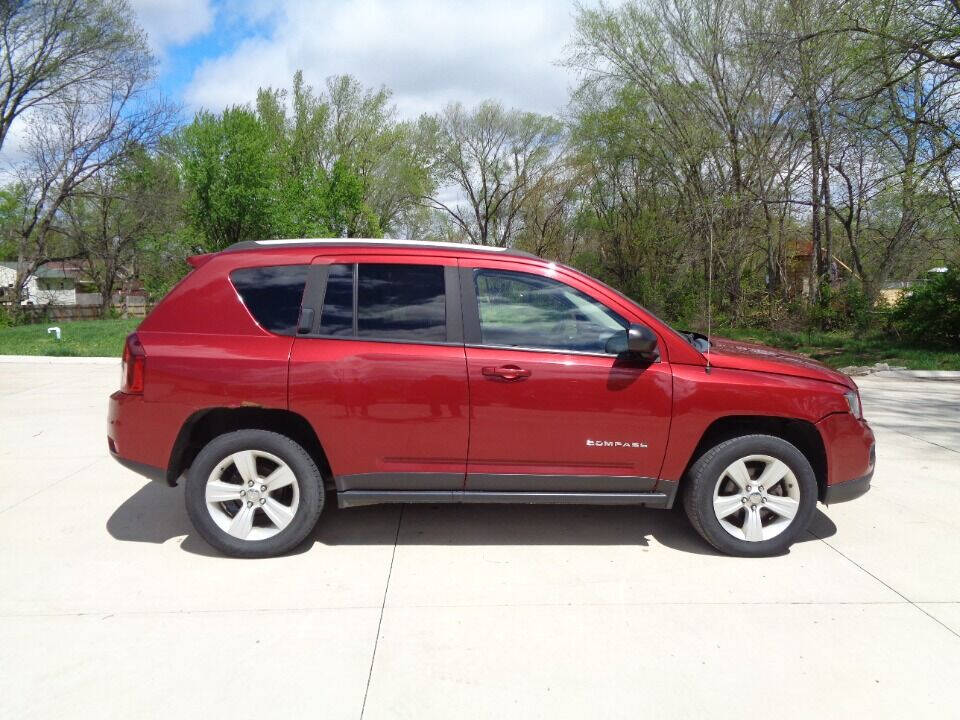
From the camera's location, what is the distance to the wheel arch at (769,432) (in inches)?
155

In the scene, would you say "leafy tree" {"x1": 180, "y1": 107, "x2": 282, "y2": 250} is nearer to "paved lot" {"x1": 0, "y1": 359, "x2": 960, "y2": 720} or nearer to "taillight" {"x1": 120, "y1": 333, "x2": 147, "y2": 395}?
"paved lot" {"x1": 0, "y1": 359, "x2": 960, "y2": 720}

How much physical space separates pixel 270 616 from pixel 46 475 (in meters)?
3.37

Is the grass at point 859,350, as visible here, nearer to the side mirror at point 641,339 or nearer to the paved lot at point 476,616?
the paved lot at point 476,616

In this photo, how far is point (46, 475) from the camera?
5430 millimetres

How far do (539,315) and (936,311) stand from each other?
13.6 m

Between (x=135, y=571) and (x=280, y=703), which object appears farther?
(x=135, y=571)

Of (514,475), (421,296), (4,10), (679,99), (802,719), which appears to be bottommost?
(802,719)

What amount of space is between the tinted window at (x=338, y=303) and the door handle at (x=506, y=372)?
0.82m

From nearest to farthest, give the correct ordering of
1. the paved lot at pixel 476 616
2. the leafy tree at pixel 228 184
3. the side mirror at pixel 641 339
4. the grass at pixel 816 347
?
1. the paved lot at pixel 476 616
2. the side mirror at pixel 641 339
3. the grass at pixel 816 347
4. the leafy tree at pixel 228 184

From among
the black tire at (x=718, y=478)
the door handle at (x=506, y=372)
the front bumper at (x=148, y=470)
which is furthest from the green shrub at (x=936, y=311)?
the front bumper at (x=148, y=470)

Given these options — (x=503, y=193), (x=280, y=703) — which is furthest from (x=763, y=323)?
(x=503, y=193)

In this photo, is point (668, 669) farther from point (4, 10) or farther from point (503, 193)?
point (503, 193)

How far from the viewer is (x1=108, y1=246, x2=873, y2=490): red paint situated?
3693 millimetres

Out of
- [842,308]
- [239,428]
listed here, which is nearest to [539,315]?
[239,428]
